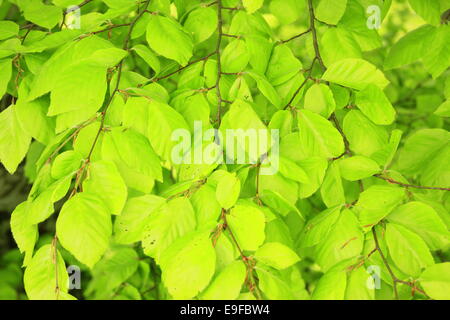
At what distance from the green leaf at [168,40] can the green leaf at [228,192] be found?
26cm

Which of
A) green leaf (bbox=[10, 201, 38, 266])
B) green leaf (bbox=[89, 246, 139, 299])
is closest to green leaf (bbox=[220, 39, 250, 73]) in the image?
green leaf (bbox=[10, 201, 38, 266])

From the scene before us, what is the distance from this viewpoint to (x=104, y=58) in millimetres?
761

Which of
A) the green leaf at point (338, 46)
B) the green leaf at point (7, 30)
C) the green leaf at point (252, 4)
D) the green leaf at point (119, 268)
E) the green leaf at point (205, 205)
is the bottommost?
the green leaf at point (119, 268)

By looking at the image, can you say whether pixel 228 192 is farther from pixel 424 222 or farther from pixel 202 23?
pixel 202 23

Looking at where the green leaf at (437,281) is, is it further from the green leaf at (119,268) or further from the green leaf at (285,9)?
the green leaf at (119,268)

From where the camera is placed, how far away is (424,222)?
703mm

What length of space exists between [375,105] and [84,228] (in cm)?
53

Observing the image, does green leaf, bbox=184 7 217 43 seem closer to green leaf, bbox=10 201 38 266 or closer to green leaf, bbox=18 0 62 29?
green leaf, bbox=18 0 62 29

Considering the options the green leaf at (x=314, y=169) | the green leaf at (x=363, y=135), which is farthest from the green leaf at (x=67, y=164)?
the green leaf at (x=363, y=135)

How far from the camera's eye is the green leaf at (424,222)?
27.1 inches

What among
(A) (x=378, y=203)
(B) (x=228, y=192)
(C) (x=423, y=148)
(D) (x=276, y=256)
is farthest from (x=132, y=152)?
(C) (x=423, y=148)

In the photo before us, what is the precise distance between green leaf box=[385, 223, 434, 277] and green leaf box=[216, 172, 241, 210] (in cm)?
25

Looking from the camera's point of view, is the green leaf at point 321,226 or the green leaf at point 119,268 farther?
the green leaf at point 119,268
